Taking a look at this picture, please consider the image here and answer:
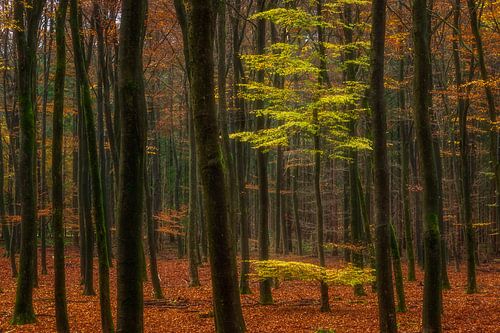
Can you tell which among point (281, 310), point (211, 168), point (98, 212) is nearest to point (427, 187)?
point (211, 168)

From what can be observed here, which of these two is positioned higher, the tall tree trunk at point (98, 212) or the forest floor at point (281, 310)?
the tall tree trunk at point (98, 212)

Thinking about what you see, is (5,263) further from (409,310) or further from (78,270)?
(409,310)

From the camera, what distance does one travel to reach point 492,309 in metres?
13.6

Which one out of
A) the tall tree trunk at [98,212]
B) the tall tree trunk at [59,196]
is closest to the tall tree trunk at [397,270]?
the tall tree trunk at [98,212]

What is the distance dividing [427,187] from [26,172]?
9218mm

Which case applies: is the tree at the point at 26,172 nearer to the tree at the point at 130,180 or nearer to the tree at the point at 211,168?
the tree at the point at 130,180

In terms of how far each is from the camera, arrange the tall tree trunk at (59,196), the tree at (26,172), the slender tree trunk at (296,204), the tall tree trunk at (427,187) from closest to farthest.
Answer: the tall tree trunk at (427,187)
the tall tree trunk at (59,196)
the tree at (26,172)
the slender tree trunk at (296,204)

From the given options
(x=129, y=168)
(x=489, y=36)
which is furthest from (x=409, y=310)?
(x=489, y=36)

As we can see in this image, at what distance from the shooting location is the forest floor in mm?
11625

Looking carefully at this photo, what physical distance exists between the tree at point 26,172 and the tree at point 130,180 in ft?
24.0

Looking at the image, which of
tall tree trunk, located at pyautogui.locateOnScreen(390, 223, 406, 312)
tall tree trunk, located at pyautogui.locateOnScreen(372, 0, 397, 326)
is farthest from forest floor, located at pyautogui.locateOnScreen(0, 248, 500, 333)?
tall tree trunk, located at pyautogui.locateOnScreen(372, 0, 397, 326)

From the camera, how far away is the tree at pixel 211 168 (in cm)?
466

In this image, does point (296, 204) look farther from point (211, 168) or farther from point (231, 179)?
point (211, 168)

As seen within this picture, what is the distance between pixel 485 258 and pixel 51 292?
88.8ft
